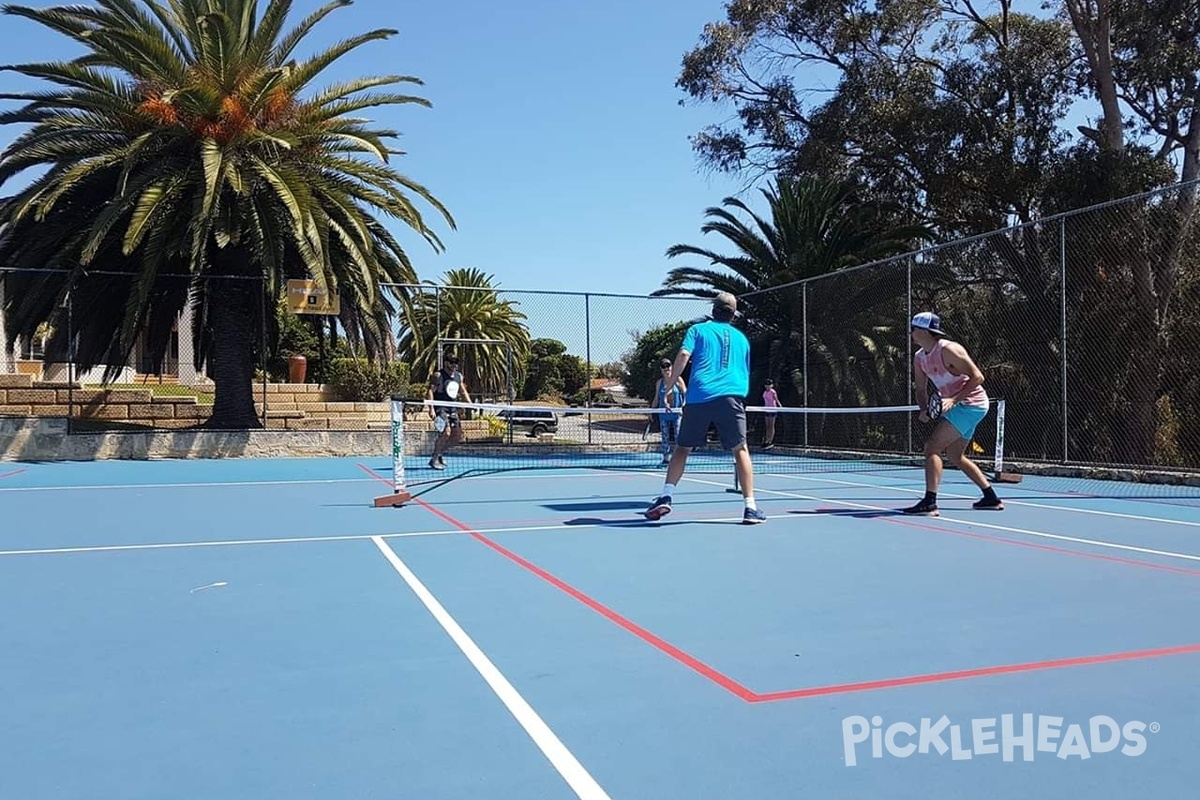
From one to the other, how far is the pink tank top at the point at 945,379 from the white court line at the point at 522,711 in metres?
5.51

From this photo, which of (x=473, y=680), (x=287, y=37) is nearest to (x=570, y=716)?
(x=473, y=680)

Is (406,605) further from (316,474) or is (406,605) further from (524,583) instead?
(316,474)

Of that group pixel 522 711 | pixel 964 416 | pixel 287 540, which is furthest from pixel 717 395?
pixel 522 711

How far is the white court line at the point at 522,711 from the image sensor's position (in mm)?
3002

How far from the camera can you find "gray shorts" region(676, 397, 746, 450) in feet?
28.0

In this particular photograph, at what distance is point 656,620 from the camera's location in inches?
197

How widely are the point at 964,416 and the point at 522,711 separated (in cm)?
645

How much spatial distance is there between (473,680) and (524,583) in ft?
6.41

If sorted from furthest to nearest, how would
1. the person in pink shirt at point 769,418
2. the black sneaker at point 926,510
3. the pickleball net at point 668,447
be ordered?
1. the person in pink shirt at point 769,418
2. the pickleball net at point 668,447
3. the black sneaker at point 926,510

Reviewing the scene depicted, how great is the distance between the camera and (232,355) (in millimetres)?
19703

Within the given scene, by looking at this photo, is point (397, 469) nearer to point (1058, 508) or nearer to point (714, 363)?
point (714, 363)

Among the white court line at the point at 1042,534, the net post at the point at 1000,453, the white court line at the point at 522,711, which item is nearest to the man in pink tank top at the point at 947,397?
the white court line at the point at 1042,534

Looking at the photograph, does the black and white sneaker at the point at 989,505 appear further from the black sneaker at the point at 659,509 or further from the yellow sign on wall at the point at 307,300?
the yellow sign on wall at the point at 307,300

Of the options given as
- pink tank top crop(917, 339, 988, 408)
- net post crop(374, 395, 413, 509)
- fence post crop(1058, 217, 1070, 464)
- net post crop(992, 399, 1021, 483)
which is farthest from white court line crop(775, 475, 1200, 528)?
net post crop(374, 395, 413, 509)
